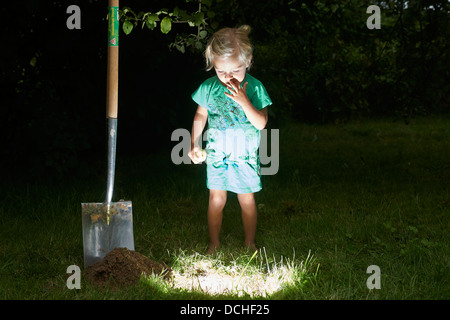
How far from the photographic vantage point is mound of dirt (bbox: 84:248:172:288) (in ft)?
9.56

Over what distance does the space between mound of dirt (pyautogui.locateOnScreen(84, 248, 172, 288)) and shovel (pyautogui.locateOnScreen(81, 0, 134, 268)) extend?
143mm

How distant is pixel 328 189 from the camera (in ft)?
17.0

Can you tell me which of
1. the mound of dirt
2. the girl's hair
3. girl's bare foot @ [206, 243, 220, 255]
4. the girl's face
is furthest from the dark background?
the mound of dirt

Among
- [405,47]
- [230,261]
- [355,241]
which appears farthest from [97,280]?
[405,47]

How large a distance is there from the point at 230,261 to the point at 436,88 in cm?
343

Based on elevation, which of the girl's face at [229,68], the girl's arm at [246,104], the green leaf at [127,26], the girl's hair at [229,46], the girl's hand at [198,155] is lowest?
the girl's hand at [198,155]

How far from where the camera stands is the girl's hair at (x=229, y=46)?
314 centimetres

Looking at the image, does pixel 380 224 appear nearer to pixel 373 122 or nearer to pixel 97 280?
pixel 97 280

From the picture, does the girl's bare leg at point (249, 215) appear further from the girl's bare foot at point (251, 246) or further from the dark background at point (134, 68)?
the dark background at point (134, 68)

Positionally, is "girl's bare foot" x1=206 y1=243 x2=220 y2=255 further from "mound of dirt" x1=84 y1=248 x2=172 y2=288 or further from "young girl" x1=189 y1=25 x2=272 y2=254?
"mound of dirt" x1=84 y1=248 x2=172 y2=288

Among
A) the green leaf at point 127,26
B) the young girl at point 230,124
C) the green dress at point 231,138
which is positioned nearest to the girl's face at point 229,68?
the young girl at point 230,124

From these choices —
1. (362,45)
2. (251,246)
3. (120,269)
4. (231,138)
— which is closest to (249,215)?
(251,246)

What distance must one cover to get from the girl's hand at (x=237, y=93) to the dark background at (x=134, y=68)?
1.80 m

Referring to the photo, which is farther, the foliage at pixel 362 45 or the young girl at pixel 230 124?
the foliage at pixel 362 45
